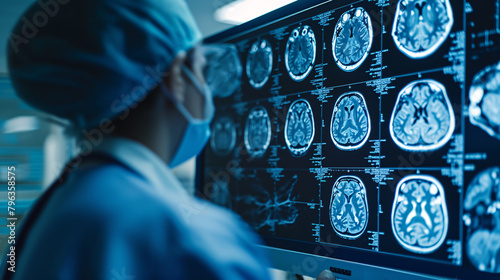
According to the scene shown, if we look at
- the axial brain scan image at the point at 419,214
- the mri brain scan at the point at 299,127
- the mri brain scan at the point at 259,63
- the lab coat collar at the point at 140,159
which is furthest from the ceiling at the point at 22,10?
the axial brain scan image at the point at 419,214

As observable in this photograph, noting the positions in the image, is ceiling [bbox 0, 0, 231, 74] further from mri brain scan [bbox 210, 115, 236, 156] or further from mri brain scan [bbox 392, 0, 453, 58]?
mri brain scan [bbox 392, 0, 453, 58]

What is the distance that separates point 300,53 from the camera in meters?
1.09

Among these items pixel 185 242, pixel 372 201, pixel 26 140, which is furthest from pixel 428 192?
pixel 26 140

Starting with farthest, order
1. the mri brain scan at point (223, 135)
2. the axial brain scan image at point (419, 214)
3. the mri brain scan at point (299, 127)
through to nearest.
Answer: the mri brain scan at point (223, 135), the mri brain scan at point (299, 127), the axial brain scan image at point (419, 214)

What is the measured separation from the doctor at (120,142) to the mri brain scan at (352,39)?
0.38 meters

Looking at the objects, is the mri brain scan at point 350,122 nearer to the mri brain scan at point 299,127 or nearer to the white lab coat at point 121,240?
the mri brain scan at point 299,127

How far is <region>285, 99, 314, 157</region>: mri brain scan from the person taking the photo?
3.42ft

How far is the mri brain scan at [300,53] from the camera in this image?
41.4 inches

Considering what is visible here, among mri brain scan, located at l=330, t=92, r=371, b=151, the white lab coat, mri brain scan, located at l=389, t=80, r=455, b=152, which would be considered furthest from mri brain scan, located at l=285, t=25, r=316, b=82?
the white lab coat

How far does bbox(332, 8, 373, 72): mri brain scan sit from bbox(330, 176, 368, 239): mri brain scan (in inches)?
9.2

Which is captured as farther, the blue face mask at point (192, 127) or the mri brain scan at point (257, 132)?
the mri brain scan at point (257, 132)

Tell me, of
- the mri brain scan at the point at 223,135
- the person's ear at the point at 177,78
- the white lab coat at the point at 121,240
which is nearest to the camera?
the white lab coat at the point at 121,240

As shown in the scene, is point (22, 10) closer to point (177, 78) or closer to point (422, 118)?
point (177, 78)

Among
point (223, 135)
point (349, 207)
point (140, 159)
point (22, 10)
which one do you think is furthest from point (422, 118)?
point (22, 10)
